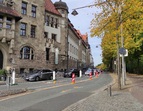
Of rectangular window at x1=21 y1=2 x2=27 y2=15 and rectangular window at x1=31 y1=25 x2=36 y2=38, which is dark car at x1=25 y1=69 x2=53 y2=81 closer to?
rectangular window at x1=31 y1=25 x2=36 y2=38

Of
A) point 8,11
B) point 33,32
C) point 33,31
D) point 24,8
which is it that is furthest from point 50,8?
point 8,11

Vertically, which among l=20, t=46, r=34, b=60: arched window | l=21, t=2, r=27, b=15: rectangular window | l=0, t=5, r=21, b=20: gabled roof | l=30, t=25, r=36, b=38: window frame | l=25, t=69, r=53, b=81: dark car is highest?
l=21, t=2, r=27, b=15: rectangular window

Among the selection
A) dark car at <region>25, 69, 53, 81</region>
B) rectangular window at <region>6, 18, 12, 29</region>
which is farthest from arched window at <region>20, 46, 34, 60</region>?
dark car at <region>25, 69, 53, 81</region>

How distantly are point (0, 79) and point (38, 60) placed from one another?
11907 mm

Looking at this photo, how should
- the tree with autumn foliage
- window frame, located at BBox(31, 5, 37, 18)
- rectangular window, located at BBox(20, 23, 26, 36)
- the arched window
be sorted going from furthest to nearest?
window frame, located at BBox(31, 5, 37, 18), rectangular window, located at BBox(20, 23, 26, 36), the arched window, the tree with autumn foliage

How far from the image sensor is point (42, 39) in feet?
144

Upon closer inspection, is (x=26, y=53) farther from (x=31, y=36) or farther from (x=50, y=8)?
(x=50, y=8)

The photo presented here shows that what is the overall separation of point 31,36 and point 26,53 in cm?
293

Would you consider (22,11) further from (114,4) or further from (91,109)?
(91,109)

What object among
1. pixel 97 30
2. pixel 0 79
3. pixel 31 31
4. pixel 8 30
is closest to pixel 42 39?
pixel 31 31

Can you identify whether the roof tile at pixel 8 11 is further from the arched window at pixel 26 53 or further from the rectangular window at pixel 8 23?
the arched window at pixel 26 53

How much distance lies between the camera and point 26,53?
133ft

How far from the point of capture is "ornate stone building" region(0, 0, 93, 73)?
3700 cm

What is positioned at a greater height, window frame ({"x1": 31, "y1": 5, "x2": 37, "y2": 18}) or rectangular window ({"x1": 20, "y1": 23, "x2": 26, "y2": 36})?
window frame ({"x1": 31, "y1": 5, "x2": 37, "y2": 18})
